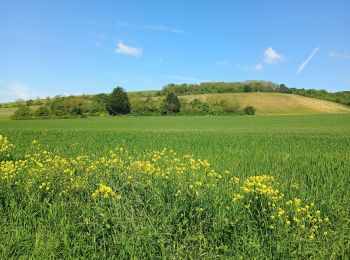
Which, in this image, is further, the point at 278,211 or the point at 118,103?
the point at 118,103

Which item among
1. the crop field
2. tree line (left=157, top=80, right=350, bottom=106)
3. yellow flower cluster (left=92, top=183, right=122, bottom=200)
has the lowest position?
the crop field

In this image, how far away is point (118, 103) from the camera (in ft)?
328

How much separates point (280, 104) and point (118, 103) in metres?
54.2

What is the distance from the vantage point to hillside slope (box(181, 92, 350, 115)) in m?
108

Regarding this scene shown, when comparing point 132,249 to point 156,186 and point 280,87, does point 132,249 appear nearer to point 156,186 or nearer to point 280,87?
point 156,186

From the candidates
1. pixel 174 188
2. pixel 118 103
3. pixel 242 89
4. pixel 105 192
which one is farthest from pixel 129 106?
pixel 105 192

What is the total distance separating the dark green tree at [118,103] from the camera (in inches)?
3932

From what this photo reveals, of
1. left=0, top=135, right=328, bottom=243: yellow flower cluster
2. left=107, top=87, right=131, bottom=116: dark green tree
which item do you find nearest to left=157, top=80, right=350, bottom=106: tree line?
left=107, top=87, right=131, bottom=116: dark green tree

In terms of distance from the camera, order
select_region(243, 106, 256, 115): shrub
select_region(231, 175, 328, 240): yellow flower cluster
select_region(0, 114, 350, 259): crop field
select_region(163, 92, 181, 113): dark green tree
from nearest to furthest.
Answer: select_region(0, 114, 350, 259): crop field
select_region(231, 175, 328, 240): yellow flower cluster
select_region(243, 106, 256, 115): shrub
select_region(163, 92, 181, 113): dark green tree

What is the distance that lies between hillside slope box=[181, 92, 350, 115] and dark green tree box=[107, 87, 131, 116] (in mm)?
26502

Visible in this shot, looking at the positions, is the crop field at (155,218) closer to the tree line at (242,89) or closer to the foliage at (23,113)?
the foliage at (23,113)

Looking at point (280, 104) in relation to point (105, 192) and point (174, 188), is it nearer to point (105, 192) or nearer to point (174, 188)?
point (174, 188)

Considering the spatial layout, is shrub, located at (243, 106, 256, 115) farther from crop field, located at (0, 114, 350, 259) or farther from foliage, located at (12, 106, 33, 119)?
crop field, located at (0, 114, 350, 259)

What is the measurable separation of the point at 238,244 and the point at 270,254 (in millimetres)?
504
